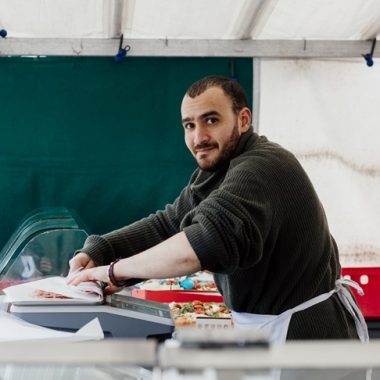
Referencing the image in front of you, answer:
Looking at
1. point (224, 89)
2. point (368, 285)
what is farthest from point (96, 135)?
point (224, 89)

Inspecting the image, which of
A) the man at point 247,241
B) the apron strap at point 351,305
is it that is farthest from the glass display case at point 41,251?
the apron strap at point 351,305

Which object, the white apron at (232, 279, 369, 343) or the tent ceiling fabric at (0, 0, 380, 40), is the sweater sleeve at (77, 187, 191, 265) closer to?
the white apron at (232, 279, 369, 343)

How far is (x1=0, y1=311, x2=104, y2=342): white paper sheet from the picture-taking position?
1479mm

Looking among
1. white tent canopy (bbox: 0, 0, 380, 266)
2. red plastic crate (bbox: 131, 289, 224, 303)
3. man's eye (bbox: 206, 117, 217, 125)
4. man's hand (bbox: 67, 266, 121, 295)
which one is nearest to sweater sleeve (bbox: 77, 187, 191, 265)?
man's hand (bbox: 67, 266, 121, 295)

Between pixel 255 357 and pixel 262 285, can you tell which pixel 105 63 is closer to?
pixel 262 285

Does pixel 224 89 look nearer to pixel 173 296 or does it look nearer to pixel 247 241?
pixel 247 241

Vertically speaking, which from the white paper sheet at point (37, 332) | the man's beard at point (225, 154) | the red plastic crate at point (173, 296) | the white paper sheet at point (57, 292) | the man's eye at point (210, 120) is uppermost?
the man's eye at point (210, 120)

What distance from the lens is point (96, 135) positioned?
14.1 ft

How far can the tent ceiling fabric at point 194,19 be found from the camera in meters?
3.54

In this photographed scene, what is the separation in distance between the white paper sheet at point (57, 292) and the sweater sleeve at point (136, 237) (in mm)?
344

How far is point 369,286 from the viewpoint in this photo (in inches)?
163

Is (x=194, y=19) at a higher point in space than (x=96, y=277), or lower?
higher

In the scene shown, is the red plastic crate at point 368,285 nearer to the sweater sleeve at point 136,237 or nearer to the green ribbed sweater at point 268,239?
the sweater sleeve at point 136,237

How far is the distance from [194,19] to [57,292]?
2254mm
